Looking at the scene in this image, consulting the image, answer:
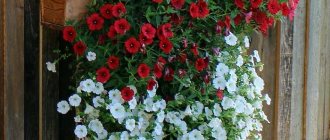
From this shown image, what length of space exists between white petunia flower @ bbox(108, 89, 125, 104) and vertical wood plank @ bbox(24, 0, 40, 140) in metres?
0.42

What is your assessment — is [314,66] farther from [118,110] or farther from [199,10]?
[118,110]

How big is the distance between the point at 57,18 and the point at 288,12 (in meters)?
1.04

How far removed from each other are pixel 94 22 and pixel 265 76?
1348 millimetres

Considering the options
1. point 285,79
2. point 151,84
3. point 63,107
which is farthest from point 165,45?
point 285,79

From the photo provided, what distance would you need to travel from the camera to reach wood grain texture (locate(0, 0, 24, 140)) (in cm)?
226

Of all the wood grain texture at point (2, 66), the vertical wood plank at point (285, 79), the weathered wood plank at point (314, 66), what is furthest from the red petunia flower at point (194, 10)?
the weathered wood plank at point (314, 66)

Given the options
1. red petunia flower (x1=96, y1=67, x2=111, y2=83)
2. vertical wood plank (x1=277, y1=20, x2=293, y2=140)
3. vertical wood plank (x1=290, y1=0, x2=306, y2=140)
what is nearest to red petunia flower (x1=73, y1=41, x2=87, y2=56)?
red petunia flower (x1=96, y1=67, x2=111, y2=83)

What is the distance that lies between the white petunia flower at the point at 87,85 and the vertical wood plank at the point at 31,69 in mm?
341

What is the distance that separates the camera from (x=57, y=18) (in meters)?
2.13

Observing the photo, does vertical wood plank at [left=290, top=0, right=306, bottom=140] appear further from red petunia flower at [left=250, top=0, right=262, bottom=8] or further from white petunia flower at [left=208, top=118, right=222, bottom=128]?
white petunia flower at [left=208, top=118, right=222, bottom=128]

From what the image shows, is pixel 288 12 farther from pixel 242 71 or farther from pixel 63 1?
pixel 63 1

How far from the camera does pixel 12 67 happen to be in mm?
2291

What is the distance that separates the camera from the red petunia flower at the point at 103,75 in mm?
2121

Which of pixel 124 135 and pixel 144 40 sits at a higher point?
pixel 144 40
